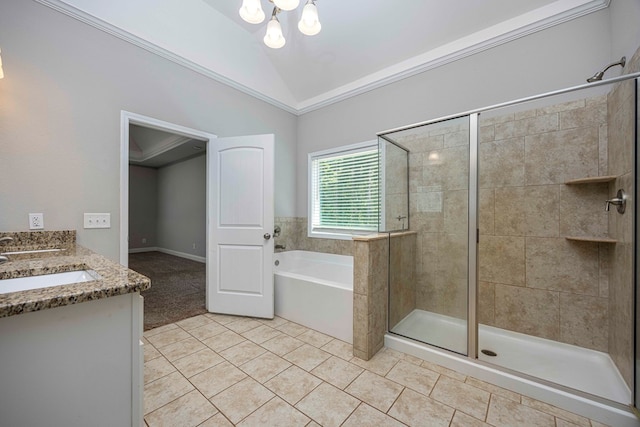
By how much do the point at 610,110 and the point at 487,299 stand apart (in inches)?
69.1

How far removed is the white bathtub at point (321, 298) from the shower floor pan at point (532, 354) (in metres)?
0.50

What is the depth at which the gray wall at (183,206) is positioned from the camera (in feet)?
19.7

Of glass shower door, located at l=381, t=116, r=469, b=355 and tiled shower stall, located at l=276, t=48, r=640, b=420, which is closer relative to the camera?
tiled shower stall, located at l=276, t=48, r=640, b=420

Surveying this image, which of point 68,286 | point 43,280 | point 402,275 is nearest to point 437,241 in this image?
point 402,275

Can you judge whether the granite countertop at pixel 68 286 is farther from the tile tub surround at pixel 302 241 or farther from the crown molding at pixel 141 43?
the tile tub surround at pixel 302 241

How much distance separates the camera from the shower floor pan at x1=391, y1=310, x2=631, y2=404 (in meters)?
1.63

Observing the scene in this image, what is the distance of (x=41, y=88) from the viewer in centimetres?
190

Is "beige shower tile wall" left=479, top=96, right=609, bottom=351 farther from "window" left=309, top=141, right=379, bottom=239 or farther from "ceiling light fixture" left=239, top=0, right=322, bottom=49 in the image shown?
"ceiling light fixture" left=239, top=0, right=322, bottom=49

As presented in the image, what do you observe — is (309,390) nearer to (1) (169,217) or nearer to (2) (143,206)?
(1) (169,217)

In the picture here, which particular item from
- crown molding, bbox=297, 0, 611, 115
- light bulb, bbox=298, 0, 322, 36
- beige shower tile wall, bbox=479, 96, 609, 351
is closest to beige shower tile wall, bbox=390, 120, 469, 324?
beige shower tile wall, bbox=479, 96, 609, 351

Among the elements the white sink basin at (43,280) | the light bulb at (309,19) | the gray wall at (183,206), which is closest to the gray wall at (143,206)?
the gray wall at (183,206)

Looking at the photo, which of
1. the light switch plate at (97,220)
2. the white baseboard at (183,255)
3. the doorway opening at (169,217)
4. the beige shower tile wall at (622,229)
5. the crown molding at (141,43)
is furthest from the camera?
the white baseboard at (183,255)

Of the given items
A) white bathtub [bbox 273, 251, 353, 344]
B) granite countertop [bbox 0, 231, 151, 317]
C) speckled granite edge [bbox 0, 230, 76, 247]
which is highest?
speckled granite edge [bbox 0, 230, 76, 247]

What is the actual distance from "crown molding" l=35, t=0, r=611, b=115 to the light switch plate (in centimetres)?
161
